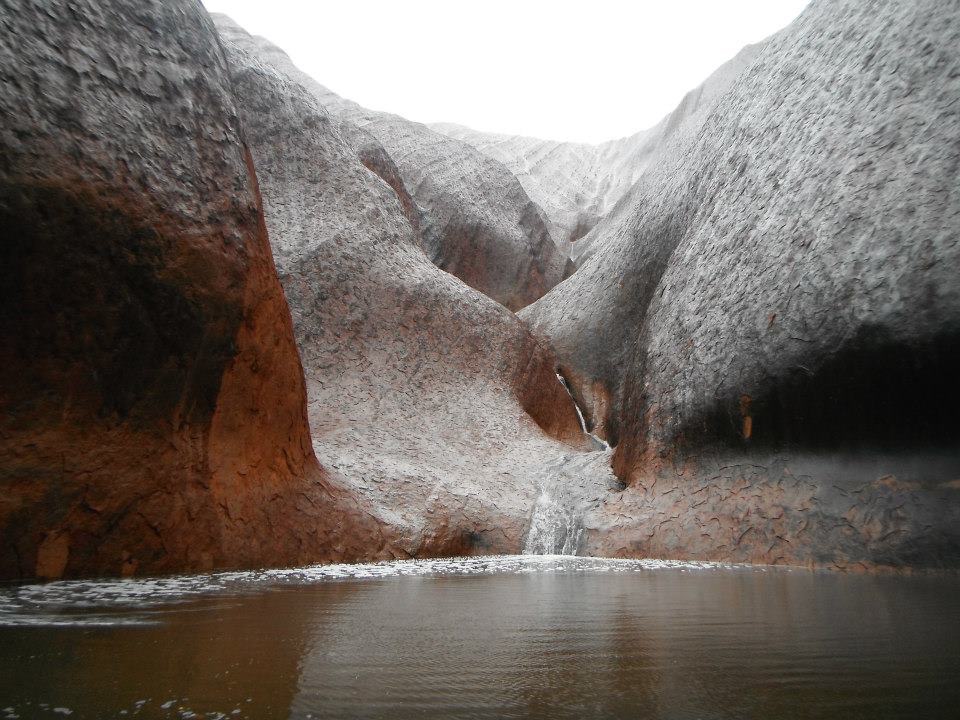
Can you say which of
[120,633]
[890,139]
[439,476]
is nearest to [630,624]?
[120,633]

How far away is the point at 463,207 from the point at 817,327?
31.0 ft

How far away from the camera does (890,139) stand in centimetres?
428

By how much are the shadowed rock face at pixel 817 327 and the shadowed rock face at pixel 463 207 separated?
6.73 meters

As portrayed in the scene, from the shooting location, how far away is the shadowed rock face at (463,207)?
1275 cm

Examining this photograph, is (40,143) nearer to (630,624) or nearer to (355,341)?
(630,624)

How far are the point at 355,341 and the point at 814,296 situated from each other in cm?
456

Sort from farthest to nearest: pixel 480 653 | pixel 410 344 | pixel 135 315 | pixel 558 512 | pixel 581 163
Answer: pixel 581 163, pixel 410 344, pixel 558 512, pixel 135 315, pixel 480 653

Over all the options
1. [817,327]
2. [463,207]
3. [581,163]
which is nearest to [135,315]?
[817,327]

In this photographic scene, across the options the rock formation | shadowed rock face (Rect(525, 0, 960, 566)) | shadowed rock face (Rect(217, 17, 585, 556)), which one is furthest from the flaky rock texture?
shadowed rock face (Rect(525, 0, 960, 566))

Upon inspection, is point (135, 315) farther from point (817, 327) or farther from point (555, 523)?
point (817, 327)

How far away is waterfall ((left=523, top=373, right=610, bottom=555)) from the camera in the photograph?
5824mm

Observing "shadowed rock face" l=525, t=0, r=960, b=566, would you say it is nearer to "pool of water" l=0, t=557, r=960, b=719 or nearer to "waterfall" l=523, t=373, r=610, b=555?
"waterfall" l=523, t=373, r=610, b=555

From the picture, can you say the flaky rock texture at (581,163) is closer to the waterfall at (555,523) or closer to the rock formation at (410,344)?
the rock formation at (410,344)

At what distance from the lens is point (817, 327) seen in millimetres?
4336
